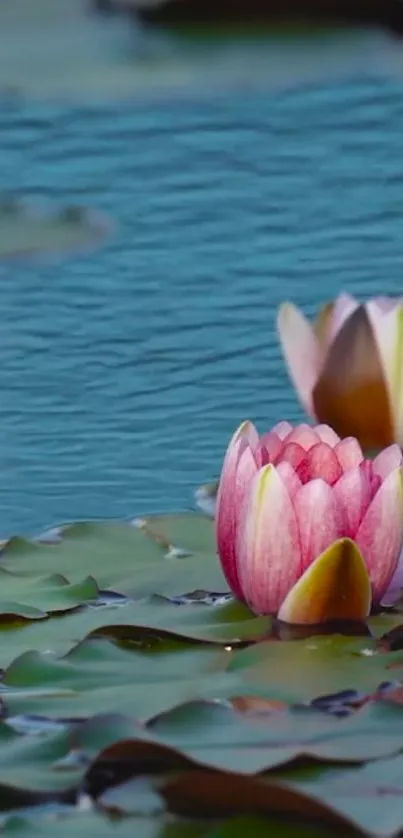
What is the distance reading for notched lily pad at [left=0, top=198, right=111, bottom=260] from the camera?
2434mm

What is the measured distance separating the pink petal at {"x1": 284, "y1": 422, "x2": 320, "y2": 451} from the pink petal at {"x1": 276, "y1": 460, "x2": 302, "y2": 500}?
0.05 meters

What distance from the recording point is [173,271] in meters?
2.34

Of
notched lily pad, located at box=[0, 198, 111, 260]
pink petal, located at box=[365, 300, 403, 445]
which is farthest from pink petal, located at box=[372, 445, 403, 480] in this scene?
notched lily pad, located at box=[0, 198, 111, 260]

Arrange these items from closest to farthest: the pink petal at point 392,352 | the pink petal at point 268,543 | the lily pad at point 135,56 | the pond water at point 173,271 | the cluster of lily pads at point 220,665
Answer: the cluster of lily pads at point 220,665 → the pink petal at point 268,543 → the pink petal at point 392,352 → the pond water at point 173,271 → the lily pad at point 135,56

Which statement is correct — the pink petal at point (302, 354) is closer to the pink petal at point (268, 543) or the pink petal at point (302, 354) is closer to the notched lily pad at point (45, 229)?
the pink petal at point (268, 543)

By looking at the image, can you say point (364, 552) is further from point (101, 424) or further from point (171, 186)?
point (171, 186)

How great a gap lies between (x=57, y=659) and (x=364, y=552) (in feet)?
0.75

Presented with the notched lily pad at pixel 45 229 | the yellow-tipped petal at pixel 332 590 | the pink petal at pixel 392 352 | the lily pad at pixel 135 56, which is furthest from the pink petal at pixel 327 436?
the lily pad at pixel 135 56

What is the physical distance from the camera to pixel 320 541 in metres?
1.40

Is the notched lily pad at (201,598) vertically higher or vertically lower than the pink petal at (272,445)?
lower

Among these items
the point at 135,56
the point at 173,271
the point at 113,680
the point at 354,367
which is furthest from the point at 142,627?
the point at 135,56

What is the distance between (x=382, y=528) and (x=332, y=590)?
0.06m

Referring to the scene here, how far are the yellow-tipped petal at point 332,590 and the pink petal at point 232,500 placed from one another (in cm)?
5

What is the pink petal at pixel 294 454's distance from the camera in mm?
1444
